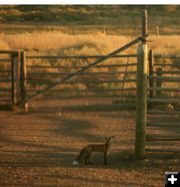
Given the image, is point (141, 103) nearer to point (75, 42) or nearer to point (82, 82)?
point (82, 82)

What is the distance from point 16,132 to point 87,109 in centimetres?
281

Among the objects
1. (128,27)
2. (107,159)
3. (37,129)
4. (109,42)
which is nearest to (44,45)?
(109,42)

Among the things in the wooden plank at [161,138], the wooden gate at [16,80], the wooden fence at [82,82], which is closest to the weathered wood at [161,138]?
the wooden plank at [161,138]

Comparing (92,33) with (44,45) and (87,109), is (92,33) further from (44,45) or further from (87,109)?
(87,109)

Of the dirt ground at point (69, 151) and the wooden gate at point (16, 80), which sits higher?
the wooden gate at point (16, 80)

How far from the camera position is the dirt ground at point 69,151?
6.84 metres

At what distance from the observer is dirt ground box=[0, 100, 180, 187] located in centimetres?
684

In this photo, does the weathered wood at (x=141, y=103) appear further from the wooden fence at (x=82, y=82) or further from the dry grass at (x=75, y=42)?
the dry grass at (x=75, y=42)

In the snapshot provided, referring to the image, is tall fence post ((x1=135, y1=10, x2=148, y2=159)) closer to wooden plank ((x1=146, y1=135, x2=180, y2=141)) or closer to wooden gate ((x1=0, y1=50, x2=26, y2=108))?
wooden plank ((x1=146, y1=135, x2=180, y2=141))

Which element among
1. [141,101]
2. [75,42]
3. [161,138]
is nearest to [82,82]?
[75,42]

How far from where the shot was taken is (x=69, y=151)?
8406 mm

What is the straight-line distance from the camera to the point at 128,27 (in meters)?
16.7

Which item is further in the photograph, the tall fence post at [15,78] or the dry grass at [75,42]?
the dry grass at [75,42]

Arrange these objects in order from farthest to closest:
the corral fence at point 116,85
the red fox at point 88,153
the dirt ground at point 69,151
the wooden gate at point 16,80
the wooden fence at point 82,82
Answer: the wooden fence at point 82,82 < the wooden gate at point 16,80 < the corral fence at point 116,85 < the red fox at point 88,153 < the dirt ground at point 69,151
